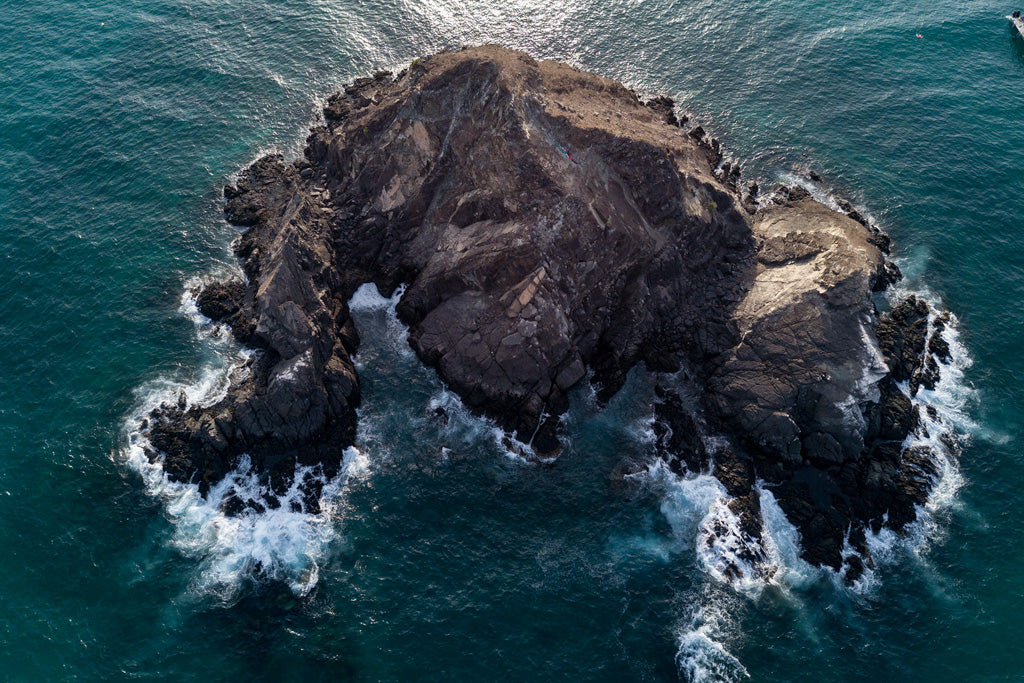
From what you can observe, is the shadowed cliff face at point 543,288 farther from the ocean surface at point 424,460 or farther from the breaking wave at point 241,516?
the ocean surface at point 424,460

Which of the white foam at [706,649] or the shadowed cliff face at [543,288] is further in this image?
the shadowed cliff face at [543,288]

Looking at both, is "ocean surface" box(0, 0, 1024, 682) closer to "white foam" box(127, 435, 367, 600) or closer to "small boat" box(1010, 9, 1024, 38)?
"white foam" box(127, 435, 367, 600)

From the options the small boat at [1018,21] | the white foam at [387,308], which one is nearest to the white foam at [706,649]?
the white foam at [387,308]

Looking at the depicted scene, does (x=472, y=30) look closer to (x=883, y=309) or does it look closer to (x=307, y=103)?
(x=307, y=103)

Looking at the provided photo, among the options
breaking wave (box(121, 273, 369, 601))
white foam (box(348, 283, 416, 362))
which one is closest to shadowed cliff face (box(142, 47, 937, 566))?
white foam (box(348, 283, 416, 362))

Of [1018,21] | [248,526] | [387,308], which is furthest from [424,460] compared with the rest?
[1018,21]
